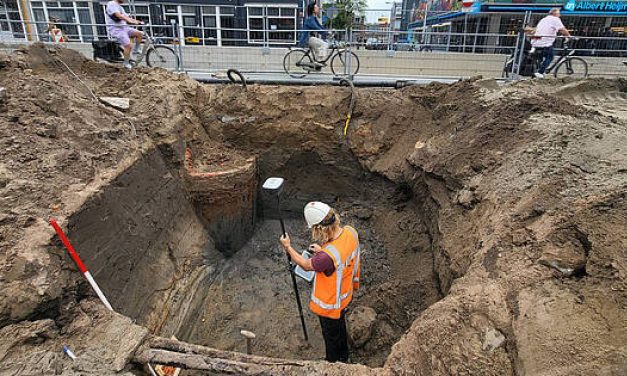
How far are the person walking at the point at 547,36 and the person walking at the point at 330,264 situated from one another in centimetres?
750

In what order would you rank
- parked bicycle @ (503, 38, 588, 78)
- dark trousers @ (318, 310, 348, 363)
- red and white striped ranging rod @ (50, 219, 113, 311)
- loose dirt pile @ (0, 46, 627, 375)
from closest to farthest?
loose dirt pile @ (0, 46, 627, 375)
red and white striped ranging rod @ (50, 219, 113, 311)
dark trousers @ (318, 310, 348, 363)
parked bicycle @ (503, 38, 588, 78)

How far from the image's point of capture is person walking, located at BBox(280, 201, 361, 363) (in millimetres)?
3514

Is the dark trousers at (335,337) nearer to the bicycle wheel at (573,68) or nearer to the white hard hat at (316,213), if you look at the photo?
the white hard hat at (316,213)

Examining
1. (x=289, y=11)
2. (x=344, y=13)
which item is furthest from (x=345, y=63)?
(x=344, y=13)

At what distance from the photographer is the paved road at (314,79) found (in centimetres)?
802

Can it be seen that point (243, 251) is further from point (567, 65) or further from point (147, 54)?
point (567, 65)

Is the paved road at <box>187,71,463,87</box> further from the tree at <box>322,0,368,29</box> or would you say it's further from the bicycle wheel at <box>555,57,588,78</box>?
the tree at <box>322,0,368,29</box>

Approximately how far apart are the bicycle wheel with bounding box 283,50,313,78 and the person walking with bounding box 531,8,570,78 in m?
5.40

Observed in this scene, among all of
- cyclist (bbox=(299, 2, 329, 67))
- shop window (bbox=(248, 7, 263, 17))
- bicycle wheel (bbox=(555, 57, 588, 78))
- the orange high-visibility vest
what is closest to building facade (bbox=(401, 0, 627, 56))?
bicycle wheel (bbox=(555, 57, 588, 78))

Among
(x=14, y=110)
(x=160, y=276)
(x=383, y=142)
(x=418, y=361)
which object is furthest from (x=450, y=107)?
(x=14, y=110)

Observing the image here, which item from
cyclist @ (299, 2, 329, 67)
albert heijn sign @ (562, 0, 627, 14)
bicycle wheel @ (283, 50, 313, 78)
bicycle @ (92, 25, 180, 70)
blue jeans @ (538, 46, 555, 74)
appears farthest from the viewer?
albert heijn sign @ (562, 0, 627, 14)

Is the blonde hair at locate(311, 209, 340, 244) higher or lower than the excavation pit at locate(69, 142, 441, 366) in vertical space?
higher

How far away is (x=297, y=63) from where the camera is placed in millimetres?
9242

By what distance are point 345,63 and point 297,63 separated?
121 cm
